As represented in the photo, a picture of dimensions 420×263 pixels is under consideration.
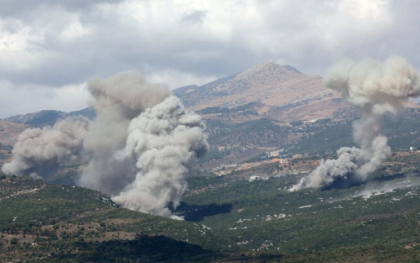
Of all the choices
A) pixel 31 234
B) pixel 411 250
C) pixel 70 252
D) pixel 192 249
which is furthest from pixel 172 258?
pixel 411 250

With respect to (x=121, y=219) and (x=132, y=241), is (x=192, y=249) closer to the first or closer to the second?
(x=132, y=241)

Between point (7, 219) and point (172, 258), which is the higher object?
point (7, 219)

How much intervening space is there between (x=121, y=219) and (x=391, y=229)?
62.3m

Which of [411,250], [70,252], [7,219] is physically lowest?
[411,250]

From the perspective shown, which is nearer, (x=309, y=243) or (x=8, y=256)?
(x=8, y=256)

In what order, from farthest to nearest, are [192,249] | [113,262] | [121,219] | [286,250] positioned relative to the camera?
[121,219] → [286,250] → [192,249] → [113,262]

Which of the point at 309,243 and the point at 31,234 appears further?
the point at 309,243

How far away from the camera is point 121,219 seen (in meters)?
199

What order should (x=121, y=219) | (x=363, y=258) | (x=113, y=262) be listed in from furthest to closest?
(x=121, y=219) < (x=113, y=262) < (x=363, y=258)

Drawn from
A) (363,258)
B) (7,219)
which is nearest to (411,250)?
(363,258)

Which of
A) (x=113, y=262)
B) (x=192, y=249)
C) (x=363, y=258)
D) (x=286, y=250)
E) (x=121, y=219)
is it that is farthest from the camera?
(x=121, y=219)

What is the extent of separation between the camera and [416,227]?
183 metres

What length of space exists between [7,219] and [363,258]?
90876 millimetres

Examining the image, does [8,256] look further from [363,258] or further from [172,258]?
[363,258]
